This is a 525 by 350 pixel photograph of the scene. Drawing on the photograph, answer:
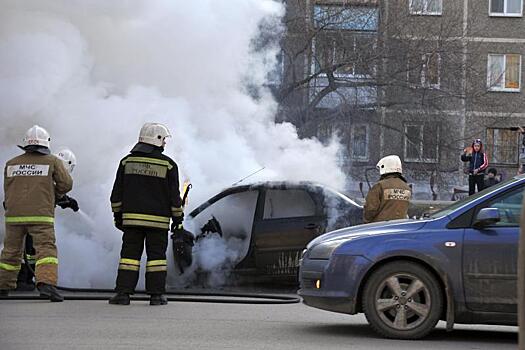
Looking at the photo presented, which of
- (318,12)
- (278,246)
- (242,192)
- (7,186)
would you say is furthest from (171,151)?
(318,12)

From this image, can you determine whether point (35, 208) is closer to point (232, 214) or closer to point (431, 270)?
point (232, 214)

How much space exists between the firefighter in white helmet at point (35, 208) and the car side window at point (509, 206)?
4545 mm

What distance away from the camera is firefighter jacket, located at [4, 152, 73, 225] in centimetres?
1074

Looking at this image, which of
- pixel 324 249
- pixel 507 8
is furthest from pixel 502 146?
pixel 324 249

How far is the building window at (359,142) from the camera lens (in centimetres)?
3058

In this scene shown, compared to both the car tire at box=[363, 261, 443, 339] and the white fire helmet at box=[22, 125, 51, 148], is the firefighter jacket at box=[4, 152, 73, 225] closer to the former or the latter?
the white fire helmet at box=[22, 125, 51, 148]

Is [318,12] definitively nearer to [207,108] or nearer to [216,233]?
[207,108]

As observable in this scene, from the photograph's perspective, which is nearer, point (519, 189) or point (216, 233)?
point (519, 189)

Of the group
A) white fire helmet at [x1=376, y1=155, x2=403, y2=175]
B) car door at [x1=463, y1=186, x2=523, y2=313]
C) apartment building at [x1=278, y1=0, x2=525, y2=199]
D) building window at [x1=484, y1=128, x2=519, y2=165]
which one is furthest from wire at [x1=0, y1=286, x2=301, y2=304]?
building window at [x1=484, y1=128, x2=519, y2=165]

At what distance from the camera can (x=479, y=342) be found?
855 cm

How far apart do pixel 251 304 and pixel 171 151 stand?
3060mm

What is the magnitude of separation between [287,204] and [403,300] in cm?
465

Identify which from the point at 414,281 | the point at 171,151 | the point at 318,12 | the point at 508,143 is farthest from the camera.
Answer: the point at 508,143

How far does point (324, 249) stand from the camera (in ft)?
28.4
